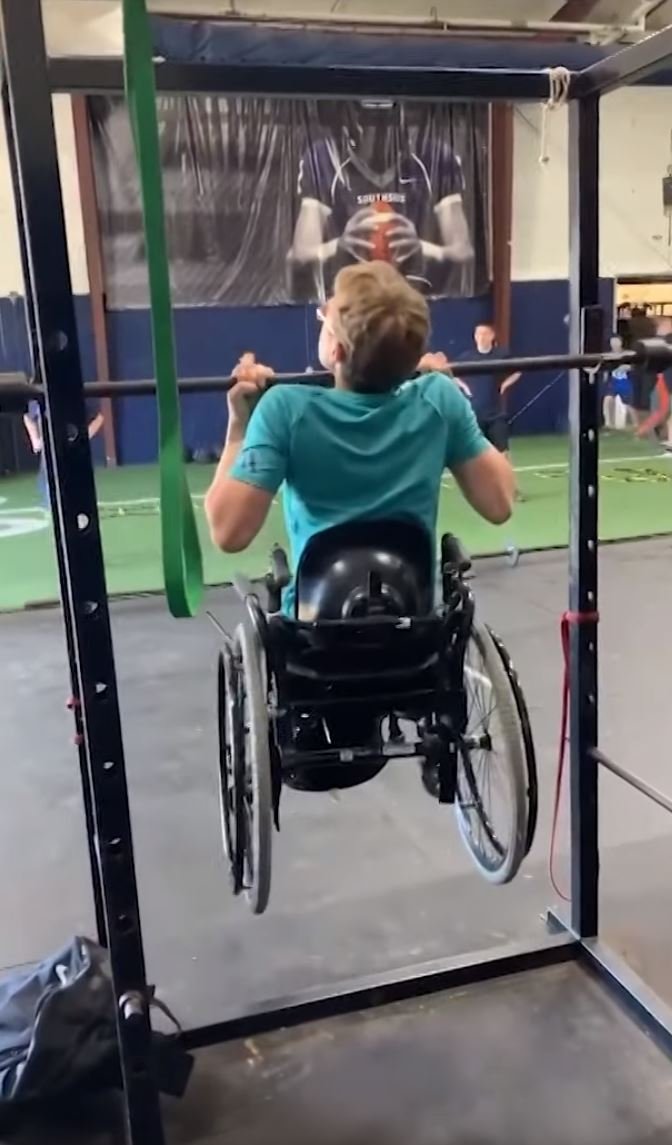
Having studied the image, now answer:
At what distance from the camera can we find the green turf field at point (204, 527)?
19.8 feet

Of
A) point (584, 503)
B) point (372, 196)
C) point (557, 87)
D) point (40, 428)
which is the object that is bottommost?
point (584, 503)

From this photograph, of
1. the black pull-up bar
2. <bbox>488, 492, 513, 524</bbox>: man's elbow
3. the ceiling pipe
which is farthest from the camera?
the ceiling pipe

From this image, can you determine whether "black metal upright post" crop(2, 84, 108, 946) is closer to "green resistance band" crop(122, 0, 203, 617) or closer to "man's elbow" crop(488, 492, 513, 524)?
"green resistance band" crop(122, 0, 203, 617)

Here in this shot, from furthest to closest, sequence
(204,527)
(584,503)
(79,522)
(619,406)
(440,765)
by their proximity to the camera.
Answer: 1. (619,406)
2. (204,527)
3. (584,503)
4. (440,765)
5. (79,522)

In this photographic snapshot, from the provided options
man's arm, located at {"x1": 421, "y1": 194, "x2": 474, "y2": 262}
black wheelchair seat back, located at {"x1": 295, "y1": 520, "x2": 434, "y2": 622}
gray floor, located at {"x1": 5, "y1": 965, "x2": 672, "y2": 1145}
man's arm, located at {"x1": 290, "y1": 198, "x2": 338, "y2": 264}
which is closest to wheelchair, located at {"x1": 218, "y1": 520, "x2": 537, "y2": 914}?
black wheelchair seat back, located at {"x1": 295, "y1": 520, "x2": 434, "y2": 622}

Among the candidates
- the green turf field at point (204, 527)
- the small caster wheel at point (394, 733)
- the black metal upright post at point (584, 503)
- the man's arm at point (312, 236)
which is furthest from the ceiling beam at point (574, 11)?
the small caster wheel at point (394, 733)

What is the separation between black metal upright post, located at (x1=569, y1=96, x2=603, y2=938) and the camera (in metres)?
2.16

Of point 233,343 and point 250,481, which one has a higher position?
point 250,481

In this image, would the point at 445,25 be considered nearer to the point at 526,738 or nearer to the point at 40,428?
the point at 40,428

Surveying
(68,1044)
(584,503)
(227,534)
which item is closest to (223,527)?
(227,534)

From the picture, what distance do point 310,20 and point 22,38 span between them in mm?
9411

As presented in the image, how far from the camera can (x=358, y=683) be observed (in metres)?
1.86

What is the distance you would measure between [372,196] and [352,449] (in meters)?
9.03

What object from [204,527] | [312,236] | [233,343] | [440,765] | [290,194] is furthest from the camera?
[233,343]
